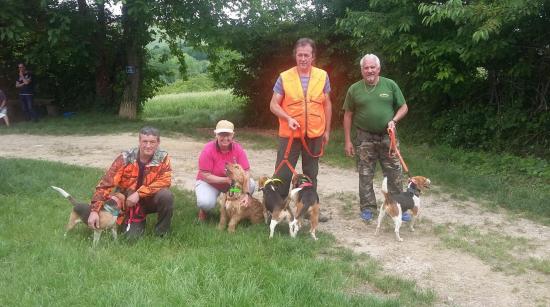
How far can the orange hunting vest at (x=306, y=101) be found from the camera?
17.7 ft

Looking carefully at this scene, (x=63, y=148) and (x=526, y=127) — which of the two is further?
(x=63, y=148)

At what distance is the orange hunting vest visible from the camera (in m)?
5.38

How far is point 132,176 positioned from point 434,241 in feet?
10.3

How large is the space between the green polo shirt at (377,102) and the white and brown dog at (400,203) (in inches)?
27.6

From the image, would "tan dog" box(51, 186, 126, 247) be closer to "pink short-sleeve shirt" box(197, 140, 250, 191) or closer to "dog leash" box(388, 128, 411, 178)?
"pink short-sleeve shirt" box(197, 140, 250, 191)

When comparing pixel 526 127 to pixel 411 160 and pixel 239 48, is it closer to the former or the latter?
pixel 411 160

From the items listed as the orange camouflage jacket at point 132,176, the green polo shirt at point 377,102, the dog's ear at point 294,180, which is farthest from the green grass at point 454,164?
the orange camouflage jacket at point 132,176

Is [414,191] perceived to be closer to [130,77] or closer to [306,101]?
[306,101]

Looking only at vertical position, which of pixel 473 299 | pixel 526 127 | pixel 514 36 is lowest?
pixel 473 299

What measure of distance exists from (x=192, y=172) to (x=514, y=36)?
5993 mm

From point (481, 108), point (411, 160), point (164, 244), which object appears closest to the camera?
point (164, 244)

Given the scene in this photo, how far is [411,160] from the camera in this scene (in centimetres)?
A: 949

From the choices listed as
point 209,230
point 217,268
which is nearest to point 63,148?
point 209,230

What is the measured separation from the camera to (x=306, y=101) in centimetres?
539
